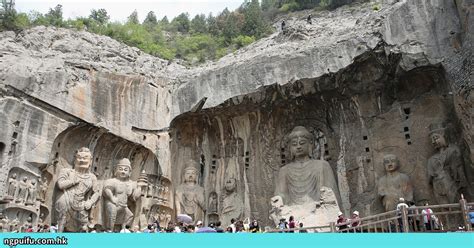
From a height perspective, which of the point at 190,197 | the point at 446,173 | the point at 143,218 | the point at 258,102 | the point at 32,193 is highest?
the point at 258,102

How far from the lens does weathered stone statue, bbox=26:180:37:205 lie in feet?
36.4

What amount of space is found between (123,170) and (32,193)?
2.24 meters

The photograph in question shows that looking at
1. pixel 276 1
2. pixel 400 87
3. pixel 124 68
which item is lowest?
pixel 400 87

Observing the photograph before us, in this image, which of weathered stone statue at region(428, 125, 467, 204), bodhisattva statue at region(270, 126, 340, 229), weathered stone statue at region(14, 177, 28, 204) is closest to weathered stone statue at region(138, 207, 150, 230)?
weathered stone statue at region(14, 177, 28, 204)

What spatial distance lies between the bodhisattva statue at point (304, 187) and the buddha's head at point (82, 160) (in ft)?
15.0

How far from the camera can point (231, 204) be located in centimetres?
1337

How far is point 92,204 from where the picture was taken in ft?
39.4

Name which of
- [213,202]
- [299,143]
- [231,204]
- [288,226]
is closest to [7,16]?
[213,202]

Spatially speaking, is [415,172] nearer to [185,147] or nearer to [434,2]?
[434,2]

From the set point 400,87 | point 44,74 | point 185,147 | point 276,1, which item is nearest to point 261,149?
point 185,147

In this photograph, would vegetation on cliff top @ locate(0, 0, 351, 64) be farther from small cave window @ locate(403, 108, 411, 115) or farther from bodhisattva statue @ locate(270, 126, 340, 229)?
small cave window @ locate(403, 108, 411, 115)

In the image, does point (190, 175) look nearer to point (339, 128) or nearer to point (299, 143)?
point (299, 143)

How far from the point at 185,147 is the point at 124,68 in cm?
273

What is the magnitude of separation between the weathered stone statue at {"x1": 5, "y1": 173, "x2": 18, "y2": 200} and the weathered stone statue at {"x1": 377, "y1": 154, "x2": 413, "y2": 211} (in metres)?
8.15
